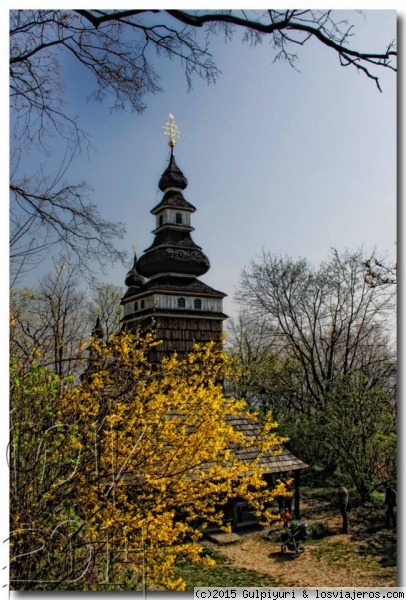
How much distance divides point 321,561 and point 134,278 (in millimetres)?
2575

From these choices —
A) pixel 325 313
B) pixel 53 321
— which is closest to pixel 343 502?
pixel 325 313

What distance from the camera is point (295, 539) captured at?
3863 millimetres

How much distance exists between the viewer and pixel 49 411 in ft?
8.10

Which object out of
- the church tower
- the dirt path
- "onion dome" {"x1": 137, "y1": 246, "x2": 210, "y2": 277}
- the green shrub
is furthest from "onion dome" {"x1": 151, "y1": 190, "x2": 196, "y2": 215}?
the green shrub

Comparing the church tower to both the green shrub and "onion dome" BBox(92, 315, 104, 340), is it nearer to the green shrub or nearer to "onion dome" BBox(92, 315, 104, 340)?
"onion dome" BBox(92, 315, 104, 340)

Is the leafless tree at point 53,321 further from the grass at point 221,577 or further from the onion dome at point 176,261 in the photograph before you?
the grass at point 221,577

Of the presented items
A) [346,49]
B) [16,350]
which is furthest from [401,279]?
[16,350]

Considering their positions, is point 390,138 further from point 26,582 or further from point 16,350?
point 26,582

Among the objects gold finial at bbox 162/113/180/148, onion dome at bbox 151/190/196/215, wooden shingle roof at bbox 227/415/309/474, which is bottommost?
wooden shingle roof at bbox 227/415/309/474

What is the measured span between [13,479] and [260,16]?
10.4 feet

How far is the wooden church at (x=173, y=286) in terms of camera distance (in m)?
3.38

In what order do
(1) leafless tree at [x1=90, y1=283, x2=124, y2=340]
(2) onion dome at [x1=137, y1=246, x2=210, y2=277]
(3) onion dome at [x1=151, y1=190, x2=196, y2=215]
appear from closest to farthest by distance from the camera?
(3) onion dome at [x1=151, y1=190, x2=196, y2=215]
(1) leafless tree at [x1=90, y1=283, x2=124, y2=340]
(2) onion dome at [x1=137, y1=246, x2=210, y2=277]

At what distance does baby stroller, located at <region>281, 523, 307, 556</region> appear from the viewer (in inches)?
149

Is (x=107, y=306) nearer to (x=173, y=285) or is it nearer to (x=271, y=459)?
(x=173, y=285)
